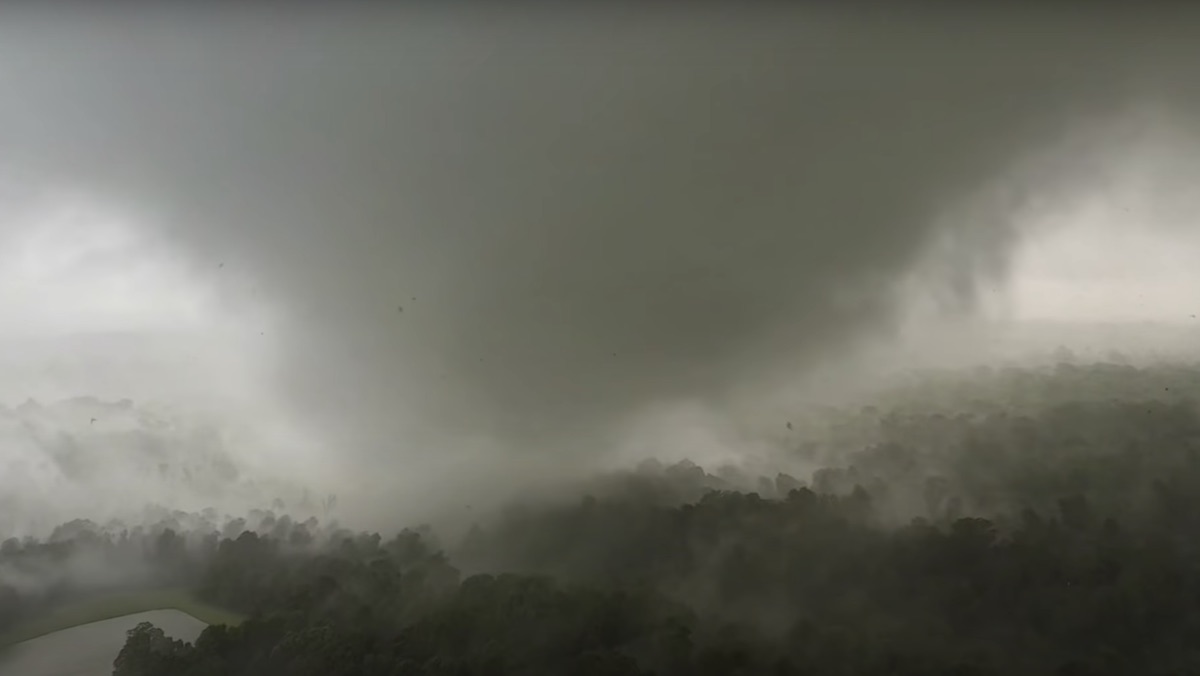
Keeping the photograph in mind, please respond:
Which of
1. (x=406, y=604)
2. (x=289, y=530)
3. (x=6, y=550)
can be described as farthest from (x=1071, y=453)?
(x=6, y=550)

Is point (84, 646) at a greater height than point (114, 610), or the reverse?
point (114, 610)

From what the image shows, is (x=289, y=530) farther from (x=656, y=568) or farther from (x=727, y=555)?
(x=727, y=555)

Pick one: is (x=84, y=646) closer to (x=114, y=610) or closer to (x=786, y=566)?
(x=114, y=610)

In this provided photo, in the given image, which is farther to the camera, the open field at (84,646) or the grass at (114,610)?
the grass at (114,610)

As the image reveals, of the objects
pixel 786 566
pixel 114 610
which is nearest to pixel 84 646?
pixel 114 610

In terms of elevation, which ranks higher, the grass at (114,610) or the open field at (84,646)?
the grass at (114,610)
